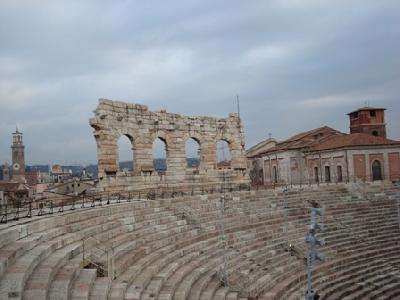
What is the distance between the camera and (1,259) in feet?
27.2

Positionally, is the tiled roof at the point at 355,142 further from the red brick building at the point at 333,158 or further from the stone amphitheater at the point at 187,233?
the stone amphitheater at the point at 187,233

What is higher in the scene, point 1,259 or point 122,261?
point 1,259

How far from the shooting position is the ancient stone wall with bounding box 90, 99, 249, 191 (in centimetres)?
2183

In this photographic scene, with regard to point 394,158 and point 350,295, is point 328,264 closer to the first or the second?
point 350,295

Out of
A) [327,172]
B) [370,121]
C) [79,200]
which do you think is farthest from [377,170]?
[79,200]

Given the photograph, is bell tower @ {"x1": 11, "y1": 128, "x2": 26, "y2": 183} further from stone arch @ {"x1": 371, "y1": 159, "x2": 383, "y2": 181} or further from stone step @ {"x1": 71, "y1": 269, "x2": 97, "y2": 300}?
stone step @ {"x1": 71, "y1": 269, "x2": 97, "y2": 300}

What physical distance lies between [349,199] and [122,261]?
18295 millimetres

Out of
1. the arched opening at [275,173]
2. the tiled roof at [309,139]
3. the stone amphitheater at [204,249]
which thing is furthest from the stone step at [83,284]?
the arched opening at [275,173]

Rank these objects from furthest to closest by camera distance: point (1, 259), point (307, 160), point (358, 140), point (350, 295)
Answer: point (307, 160) < point (358, 140) < point (350, 295) < point (1, 259)

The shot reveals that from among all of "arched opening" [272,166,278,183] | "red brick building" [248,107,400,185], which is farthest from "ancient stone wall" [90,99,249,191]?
"arched opening" [272,166,278,183]

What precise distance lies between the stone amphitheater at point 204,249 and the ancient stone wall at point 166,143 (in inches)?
128

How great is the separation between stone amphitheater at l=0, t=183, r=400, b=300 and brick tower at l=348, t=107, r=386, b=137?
2011 cm

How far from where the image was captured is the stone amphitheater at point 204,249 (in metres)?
9.32

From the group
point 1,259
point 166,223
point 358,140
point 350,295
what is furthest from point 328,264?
point 358,140
